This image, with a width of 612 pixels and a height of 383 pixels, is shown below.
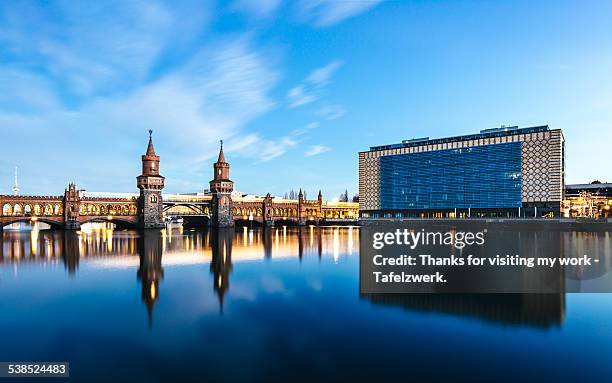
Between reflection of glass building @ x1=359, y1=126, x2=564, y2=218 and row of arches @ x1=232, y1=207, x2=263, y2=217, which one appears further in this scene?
row of arches @ x1=232, y1=207, x2=263, y2=217

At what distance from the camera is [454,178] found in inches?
5738

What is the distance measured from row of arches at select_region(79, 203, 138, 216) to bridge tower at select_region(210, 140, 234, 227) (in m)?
22.6

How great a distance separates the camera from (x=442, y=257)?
121 ft

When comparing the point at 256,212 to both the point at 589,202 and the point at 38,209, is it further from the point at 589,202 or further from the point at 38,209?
the point at 589,202

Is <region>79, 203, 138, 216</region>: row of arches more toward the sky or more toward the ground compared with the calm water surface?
more toward the sky

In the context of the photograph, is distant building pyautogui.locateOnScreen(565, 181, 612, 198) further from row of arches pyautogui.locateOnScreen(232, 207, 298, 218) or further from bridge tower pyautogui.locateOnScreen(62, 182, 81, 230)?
bridge tower pyautogui.locateOnScreen(62, 182, 81, 230)

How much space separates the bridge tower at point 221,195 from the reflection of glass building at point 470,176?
74767mm

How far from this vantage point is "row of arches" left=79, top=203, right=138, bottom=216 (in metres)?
101

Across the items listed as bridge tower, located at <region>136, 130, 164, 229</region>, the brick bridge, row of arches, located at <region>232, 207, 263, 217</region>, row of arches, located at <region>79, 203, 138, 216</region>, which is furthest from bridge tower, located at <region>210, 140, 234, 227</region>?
row of arches, located at <region>79, 203, 138, 216</region>

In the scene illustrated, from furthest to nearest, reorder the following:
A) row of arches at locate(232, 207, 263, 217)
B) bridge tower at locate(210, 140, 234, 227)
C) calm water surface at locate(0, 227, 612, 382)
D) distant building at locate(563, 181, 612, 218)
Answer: distant building at locate(563, 181, 612, 218), row of arches at locate(232, 207, 263, 217), bridge tower at locate(210, 140, 234, 227), calm water surface at locate(0, 227, 612, 382)

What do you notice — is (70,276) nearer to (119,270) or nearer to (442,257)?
(119,270)

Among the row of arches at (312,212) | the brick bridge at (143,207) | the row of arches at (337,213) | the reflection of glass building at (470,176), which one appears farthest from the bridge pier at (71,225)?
the reflection of glass building at (470,176)

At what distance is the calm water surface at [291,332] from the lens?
1224 centimetres

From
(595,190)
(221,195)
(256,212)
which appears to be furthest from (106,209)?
(595,190)
